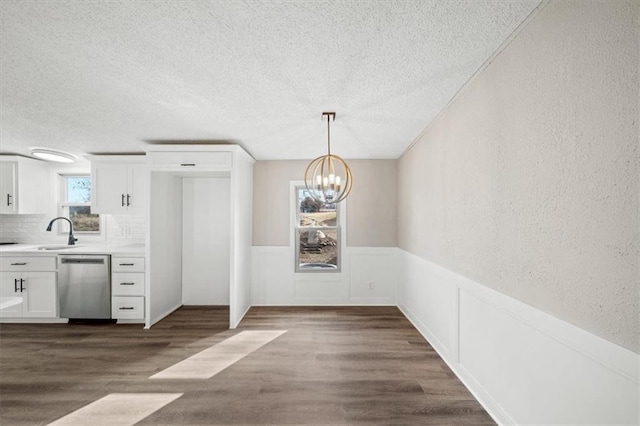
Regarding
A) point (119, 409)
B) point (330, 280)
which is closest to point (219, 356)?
point (119, 409)

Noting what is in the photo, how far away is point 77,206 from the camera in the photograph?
4.84 meters

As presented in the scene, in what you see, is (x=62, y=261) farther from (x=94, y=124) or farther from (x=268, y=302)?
(x=268, y=302)

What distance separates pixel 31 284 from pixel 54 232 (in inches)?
45.3

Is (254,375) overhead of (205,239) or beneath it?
beneath

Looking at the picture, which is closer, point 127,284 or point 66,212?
point 127,284

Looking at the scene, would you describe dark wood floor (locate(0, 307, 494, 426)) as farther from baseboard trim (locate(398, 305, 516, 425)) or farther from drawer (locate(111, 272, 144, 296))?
drawer (locate(111, 272, 144, 296))

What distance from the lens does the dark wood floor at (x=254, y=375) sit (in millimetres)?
2182

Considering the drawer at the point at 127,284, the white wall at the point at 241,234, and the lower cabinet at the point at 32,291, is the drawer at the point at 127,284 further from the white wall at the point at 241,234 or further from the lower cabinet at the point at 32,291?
the white wall at the point at 241,234

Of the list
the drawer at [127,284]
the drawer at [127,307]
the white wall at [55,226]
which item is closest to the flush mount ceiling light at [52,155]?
the white wall at [55,226]

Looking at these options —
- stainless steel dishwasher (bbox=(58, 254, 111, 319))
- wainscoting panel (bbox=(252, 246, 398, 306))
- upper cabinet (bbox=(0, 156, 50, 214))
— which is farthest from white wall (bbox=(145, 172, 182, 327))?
upper cabinet (bbox=(0, 156, 50, 214))

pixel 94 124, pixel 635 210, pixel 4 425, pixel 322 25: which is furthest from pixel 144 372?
pixel 635 210

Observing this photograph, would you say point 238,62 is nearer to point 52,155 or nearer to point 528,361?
point 528,361

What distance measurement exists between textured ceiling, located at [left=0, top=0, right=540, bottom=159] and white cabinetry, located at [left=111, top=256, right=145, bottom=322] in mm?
1736

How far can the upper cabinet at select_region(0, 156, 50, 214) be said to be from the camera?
4363 millimetres
